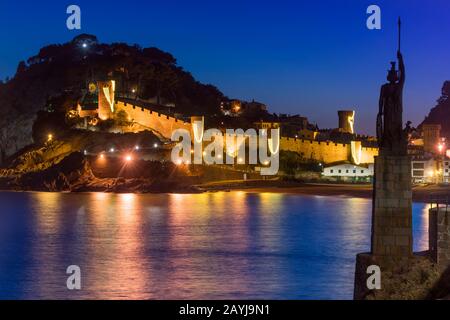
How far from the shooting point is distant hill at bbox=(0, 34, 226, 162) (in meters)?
57.5

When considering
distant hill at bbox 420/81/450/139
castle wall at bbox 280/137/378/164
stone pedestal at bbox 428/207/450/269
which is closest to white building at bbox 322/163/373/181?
castle wall at bbox 280/137/378/164

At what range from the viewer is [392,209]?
9461 millimetres

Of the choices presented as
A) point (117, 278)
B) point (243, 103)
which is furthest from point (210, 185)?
point (117, 278)

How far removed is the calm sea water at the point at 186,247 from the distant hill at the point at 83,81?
2003 cm

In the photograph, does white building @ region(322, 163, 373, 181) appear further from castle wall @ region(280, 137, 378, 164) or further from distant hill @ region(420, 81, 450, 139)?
distant hill @ region(420, 81, 450, 139)

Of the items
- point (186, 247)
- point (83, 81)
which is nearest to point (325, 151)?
point (83, 81)

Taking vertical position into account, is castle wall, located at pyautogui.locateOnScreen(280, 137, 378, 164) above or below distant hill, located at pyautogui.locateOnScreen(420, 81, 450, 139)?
below

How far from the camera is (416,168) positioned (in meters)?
51.2

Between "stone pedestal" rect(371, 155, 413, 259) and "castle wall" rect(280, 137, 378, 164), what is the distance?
4090 cm

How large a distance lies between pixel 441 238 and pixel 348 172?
40.8m

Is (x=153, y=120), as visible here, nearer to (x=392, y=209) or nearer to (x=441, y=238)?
(x=392, y=209)

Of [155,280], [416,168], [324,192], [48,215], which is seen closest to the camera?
[155,280]
